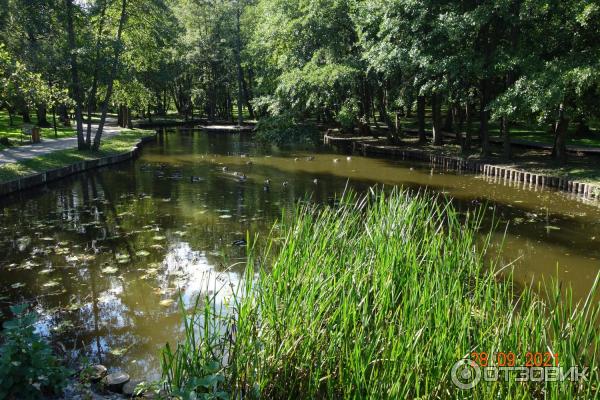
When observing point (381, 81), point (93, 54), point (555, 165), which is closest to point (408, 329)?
point (555, 165)

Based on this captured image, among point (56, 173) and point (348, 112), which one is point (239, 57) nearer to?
point (348, 112)

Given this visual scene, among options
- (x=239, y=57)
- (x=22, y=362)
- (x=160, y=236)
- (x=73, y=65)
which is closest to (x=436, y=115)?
(x=73, y=65)

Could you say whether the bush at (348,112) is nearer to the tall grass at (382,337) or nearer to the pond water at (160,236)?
the pond water at (160,236)

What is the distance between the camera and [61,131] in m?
27.6

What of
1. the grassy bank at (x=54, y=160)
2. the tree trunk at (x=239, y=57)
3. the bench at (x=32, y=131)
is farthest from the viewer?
the tree trunk at (x=239, y=57)

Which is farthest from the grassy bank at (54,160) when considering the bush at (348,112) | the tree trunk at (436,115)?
the tree trunk at (436,115)

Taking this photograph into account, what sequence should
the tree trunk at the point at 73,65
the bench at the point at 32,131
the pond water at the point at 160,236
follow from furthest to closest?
the bench at the point at 32,131 < the tree trunk at the point at 73,65 < the pond water at the point at 160,236

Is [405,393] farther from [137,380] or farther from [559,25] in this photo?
[559,25]

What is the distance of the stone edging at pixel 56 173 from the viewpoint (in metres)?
13.4

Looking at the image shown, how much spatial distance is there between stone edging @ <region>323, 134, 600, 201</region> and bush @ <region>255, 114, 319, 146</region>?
252 centimetres

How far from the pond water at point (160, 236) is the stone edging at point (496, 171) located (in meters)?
0.67

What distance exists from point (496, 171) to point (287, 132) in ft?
39.6

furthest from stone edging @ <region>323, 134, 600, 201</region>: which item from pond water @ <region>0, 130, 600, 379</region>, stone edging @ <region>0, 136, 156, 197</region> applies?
stone edging @ <region>0, 136, 156, 197</region>

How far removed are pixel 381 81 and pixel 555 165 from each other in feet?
30.3
